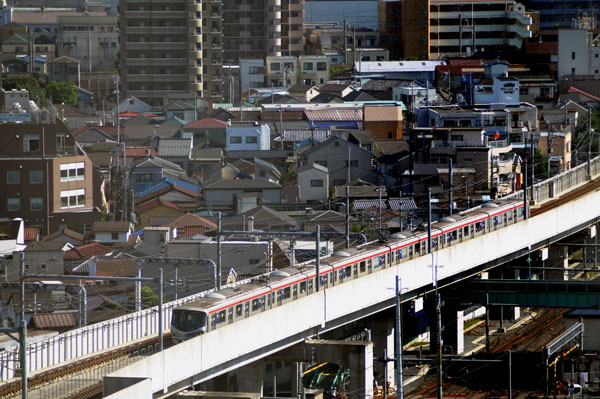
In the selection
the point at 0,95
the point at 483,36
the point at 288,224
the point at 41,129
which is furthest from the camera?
the point at 483,36

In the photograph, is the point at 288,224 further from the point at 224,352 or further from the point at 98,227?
the point at 224,352

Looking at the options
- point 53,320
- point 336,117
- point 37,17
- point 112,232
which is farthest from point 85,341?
point 37,17

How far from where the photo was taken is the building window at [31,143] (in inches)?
1539

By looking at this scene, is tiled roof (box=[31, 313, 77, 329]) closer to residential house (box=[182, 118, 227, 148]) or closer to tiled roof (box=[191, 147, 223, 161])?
tiled roof (box=[191, 147, 223, 161])

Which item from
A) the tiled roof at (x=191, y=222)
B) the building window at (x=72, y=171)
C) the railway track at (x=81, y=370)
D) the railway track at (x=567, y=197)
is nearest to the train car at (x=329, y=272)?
the railway track at (x=81, y=370)

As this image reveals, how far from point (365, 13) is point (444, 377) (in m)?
74.8

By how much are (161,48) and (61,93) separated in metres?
5.74

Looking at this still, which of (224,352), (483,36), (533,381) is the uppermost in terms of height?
(483,36)

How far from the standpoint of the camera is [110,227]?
117ft

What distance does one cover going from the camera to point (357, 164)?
4453 cm

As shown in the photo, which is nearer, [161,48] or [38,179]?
[38,179]

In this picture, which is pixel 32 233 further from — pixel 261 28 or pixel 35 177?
pixel 261 28

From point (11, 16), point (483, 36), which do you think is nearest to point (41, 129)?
point (483, 36)

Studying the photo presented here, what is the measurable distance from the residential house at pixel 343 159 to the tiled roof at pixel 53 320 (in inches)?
834
